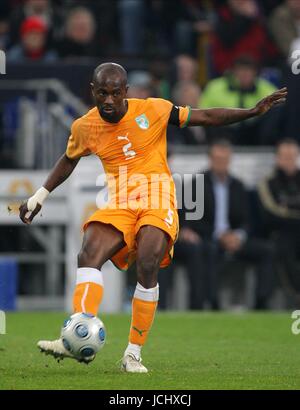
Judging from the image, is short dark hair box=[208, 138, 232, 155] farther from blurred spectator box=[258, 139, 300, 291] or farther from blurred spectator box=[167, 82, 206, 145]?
blurred spectator box=[167, 82, 206, 145]

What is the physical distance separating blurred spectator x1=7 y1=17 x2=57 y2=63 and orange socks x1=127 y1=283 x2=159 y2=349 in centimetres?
891

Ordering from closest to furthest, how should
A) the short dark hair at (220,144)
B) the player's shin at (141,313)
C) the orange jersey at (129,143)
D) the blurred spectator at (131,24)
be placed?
1. the player's shin at (141,313)
2. the orange jersey at (129,143)
3. the short dark hair at (220,144)
4. the blurred spectator at (131,24)

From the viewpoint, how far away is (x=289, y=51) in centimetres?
1794

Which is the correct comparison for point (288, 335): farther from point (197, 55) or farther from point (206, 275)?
point (197, 55)

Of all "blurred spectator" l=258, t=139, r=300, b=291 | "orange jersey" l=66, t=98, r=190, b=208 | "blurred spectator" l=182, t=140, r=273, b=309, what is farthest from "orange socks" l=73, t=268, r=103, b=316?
"blurred spectator" l=258, t=139, r=300, b=291

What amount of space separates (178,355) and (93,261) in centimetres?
179

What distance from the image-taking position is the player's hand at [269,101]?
903 centimetres

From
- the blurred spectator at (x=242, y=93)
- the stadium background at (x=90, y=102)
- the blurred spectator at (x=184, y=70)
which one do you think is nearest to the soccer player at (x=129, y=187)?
the stadium background at (x=90, y=102)

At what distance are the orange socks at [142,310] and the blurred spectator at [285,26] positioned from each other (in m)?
9.57

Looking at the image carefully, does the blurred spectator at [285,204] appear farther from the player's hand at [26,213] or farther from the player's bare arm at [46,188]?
the player's hand at [26,213]

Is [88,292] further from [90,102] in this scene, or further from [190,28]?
[190,28]

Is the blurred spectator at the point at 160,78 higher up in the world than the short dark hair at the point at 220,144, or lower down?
higher up

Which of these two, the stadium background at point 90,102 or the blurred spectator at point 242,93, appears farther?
the blurred spectator at point 242,93
